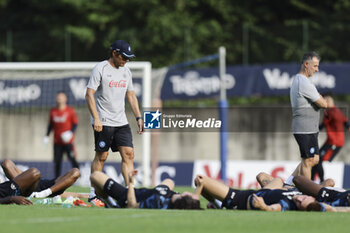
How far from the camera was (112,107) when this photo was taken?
12.4 metres

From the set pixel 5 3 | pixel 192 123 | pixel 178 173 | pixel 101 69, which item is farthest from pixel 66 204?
pixel 5 3

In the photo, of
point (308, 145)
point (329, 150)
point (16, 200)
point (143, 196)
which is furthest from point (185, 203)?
point (329, 150)

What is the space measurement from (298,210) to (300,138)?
2.89 metres

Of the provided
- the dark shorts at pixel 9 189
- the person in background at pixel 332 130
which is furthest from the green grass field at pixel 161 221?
the person in background at pixel 332 130

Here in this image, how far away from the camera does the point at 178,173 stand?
2103cm

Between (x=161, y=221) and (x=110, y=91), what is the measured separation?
436cm

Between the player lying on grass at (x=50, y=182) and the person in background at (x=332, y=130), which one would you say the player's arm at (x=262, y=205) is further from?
the person in background at (x=332, y=130)

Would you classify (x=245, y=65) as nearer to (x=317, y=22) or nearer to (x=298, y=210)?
(x=317, y=22)

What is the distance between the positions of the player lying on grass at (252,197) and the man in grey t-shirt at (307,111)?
2.60m

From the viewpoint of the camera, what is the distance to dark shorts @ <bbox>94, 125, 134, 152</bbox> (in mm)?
12297

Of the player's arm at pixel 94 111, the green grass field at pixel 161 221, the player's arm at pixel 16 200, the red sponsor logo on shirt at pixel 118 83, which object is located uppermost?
the red sponsor logo on shirt at pixel 118 83

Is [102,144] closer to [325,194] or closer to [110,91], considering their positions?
[110,91]

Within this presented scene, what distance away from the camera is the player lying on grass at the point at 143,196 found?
377 inches

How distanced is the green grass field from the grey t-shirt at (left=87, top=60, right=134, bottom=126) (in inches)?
109
